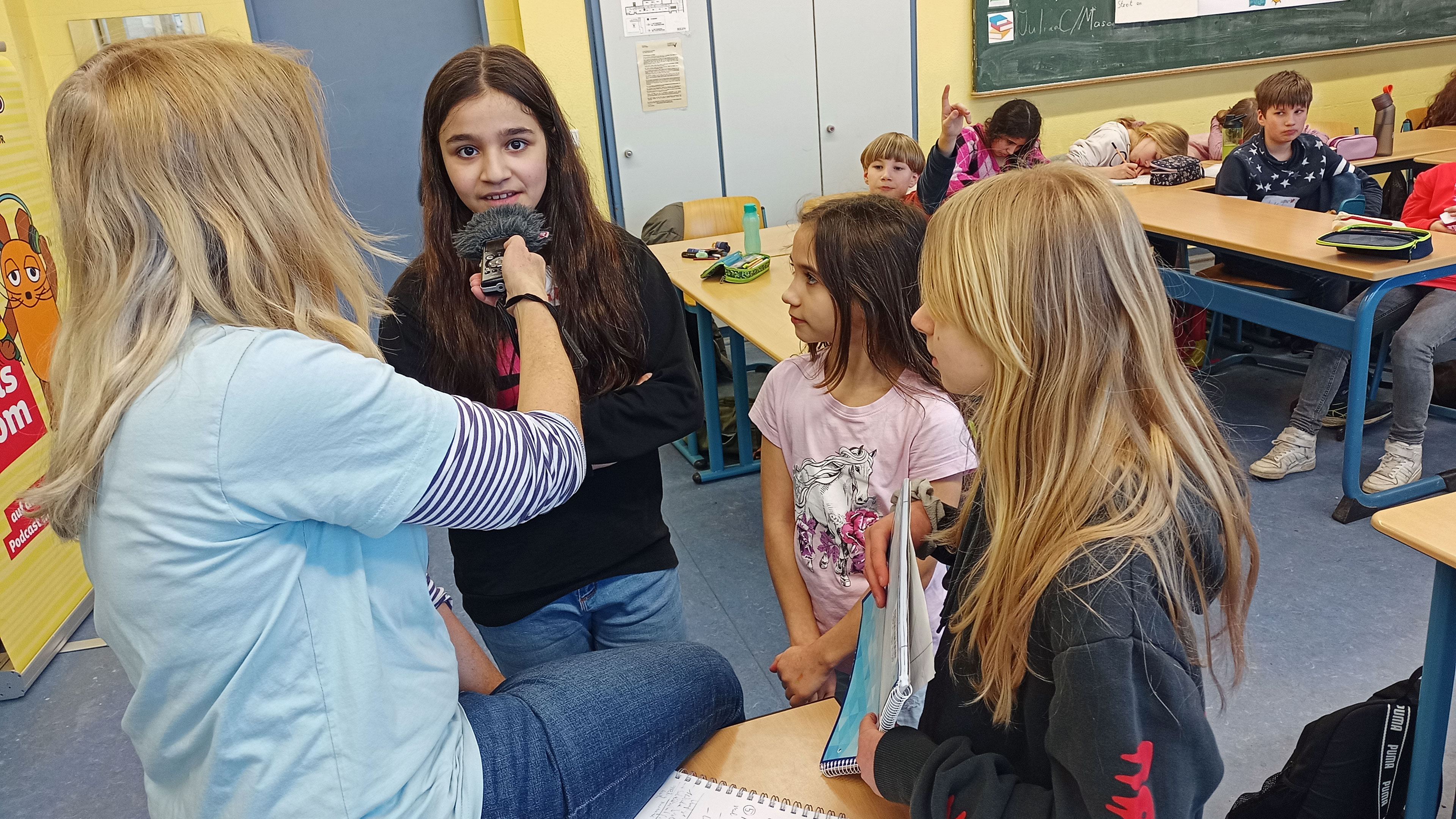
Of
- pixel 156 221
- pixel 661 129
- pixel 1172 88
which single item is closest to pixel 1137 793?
pixel 156 221

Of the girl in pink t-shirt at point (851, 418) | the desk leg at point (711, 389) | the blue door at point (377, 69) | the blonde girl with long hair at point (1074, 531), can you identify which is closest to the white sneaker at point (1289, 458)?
the desk leg at point (711, 389)

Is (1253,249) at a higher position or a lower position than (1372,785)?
higher

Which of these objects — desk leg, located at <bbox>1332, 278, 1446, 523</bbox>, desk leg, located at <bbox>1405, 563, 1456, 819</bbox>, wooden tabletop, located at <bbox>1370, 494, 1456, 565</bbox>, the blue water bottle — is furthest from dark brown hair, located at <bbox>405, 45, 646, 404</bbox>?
desk leg, located at <bbox>1332, 278, 1446, 523</bbox>

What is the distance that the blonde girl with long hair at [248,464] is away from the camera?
70cm

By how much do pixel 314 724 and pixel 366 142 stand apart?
4483 millimetres

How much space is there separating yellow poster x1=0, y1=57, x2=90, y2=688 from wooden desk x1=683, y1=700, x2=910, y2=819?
2.27 m

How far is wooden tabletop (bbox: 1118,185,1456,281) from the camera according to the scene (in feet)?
8.64

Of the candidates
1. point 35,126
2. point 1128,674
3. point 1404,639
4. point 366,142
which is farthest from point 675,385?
point 366,142

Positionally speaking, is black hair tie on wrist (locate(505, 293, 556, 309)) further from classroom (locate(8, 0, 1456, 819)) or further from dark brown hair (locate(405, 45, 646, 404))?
dark brown hair (locate(405, 45, 646, 404))

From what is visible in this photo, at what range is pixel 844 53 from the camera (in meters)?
5.13

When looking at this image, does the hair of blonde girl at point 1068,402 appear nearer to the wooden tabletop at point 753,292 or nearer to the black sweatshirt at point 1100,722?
the black sweatshirt at point 1100,722

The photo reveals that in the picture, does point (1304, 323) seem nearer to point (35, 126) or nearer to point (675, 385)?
point (675, 385)

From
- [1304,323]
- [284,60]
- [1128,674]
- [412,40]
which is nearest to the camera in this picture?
[1128,674]

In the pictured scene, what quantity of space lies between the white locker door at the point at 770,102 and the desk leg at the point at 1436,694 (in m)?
3.87
